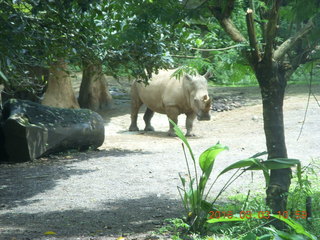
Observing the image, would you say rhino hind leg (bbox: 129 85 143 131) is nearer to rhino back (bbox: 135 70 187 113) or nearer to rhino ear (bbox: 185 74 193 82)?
rhino back (bbox: 135 70 187 113)

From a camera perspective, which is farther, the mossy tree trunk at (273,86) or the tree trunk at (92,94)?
the tree trunk at (92,94)

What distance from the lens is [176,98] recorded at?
46.8 ft

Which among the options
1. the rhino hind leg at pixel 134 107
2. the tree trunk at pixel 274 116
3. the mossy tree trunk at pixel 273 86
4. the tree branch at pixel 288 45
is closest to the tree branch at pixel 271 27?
the mossy tree trunk at pixel 273 86

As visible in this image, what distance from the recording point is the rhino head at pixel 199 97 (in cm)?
1350

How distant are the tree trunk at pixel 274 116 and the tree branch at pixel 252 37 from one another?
0.26 ft

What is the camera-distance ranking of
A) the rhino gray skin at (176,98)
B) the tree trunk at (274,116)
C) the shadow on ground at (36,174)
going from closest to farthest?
the tree trunk at (274,116)
the shadow on ground at (36,174)
the rhino gray skin at (176,98)

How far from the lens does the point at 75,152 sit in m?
10.9

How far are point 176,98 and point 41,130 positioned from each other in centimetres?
521

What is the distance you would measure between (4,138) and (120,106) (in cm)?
1027

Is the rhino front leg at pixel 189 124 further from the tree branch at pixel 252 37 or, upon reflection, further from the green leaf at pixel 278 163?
the green leaf at pixel 278 163

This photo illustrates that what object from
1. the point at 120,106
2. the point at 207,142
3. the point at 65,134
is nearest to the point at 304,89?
the point at 120,106

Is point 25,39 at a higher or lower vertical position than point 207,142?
higher

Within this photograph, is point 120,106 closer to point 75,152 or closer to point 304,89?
point 304,89

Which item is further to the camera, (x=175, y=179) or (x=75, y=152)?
(x=75, y=152)
